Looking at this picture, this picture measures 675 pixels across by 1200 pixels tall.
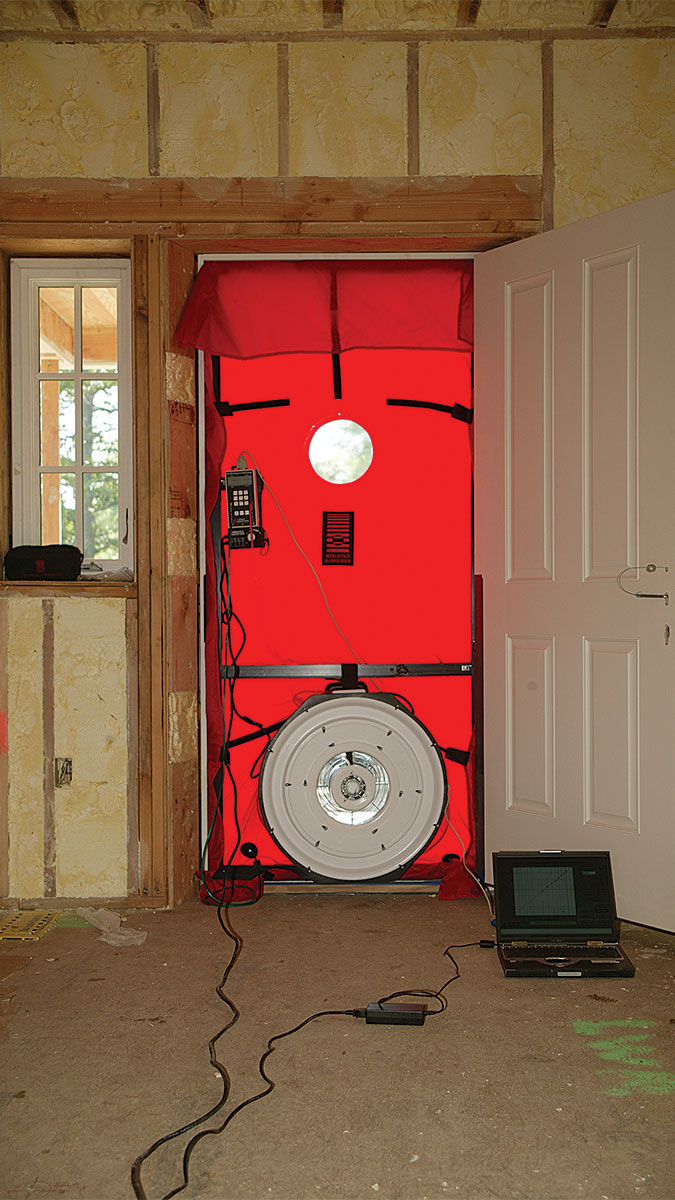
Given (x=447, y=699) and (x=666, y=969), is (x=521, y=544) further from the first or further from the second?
(x=666, y=969)

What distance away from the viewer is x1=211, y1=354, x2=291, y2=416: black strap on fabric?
3559mm

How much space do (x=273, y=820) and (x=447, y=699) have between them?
0.80 m

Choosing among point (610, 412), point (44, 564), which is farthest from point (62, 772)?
point (610, 412)

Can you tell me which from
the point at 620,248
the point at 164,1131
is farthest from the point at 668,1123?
the point at 620,248

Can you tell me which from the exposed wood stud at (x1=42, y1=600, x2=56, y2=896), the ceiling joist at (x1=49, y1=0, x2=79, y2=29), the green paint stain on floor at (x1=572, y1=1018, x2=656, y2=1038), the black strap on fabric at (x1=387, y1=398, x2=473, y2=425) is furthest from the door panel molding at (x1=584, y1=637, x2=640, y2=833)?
the ceiling joist at (x1=49, y1=0, x2=79, y2=29)

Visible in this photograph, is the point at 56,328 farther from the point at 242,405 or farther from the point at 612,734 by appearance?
the point at 612,734

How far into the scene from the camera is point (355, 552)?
358 centimetres

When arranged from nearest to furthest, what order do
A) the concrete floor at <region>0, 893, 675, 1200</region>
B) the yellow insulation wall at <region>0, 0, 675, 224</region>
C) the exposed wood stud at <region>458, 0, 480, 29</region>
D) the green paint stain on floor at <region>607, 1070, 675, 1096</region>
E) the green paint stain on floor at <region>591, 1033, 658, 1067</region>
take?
the concrete floor at <region>0, 893, 675, 1200</region> → the green paint stain on floor at <region>607, 1070, 675, 1096</region> → the green paint stain on floor at <region>591, 1033, 658, 1067</region> → the exposed wood stud at <region>458, 0, 480, 29</region> → the yellow insulation wall at <region>0, 0, 675, 224</region>

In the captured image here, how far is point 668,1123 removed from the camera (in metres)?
1.91

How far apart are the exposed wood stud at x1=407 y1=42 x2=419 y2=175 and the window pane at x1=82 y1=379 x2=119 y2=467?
1.38 metres

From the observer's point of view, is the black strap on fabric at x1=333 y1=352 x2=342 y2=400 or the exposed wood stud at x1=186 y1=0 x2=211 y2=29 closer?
the exposed wood stud at x1=186 y1=0 x2=211 y2=29

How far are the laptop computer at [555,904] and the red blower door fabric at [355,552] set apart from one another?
2.16 feet

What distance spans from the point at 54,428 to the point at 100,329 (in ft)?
1.38

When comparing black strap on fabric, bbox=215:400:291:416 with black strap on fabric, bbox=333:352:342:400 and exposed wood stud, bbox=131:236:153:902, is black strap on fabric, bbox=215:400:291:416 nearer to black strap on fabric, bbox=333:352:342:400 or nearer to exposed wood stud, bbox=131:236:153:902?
black strap on fabric, bbox=333:352:342:400
